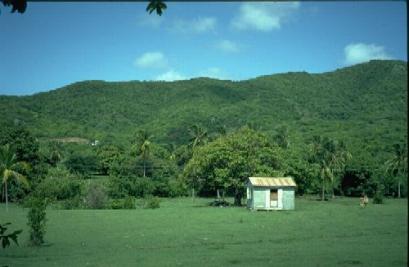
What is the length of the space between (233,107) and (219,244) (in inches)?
5041

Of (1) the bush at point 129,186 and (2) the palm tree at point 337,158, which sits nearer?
(1) the bush at point 129,186

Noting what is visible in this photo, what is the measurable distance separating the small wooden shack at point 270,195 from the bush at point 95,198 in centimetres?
1788

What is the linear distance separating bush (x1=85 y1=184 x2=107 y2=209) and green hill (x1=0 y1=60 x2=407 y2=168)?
2014 inches

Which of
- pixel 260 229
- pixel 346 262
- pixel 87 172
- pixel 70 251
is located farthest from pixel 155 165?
pixel 346 262

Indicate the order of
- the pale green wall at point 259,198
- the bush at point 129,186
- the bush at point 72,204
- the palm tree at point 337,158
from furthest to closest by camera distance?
the palm tree at point 337,158
the bush at point 129,186
the bush at point 72,204
the pale green wall at point 259,198

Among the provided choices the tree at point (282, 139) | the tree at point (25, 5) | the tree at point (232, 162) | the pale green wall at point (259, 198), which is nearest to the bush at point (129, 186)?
the tree at point (232, 162)

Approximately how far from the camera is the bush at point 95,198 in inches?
2378

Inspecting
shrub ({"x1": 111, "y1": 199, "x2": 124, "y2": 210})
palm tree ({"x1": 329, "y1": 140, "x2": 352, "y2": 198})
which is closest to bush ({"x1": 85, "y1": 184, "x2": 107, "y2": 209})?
shrub ({"x1": 111, "y1": 199, "x2": 124, "y2": 210})

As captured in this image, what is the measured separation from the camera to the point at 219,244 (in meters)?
25.2

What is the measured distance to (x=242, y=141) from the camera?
6062 centimetres

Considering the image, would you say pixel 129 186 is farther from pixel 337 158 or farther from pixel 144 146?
pixel 337 158

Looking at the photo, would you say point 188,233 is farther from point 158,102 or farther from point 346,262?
point 158,102

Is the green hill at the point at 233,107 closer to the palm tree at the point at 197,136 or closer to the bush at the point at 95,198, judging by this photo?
the palm tree at the point at 197,136

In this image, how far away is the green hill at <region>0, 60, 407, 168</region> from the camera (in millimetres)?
120250
